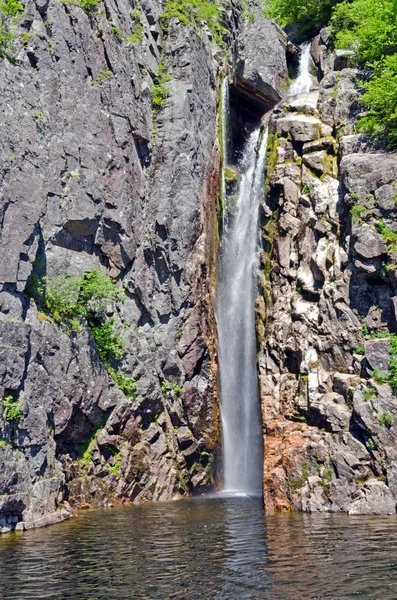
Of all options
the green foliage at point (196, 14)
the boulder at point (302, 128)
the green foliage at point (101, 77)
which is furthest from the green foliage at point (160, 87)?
the boulder at point (302, 128)

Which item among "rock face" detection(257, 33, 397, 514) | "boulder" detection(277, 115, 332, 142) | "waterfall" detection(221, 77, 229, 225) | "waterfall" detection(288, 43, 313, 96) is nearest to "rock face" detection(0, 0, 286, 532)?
"waterfall" detection(221, 77, 229, 225)

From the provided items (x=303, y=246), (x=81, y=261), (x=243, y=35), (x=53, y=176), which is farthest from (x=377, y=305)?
(x=243, y=35)

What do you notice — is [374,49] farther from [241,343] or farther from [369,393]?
[369,393]

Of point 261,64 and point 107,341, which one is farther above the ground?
point 261,64

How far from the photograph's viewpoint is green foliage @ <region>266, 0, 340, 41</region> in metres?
42.0

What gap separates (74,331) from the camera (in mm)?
26328

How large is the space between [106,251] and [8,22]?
35.3 feet

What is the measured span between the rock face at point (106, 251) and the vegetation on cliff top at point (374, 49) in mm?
8791

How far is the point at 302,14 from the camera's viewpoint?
43.4 meters

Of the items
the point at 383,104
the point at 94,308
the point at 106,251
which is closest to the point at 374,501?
the point at 94,308

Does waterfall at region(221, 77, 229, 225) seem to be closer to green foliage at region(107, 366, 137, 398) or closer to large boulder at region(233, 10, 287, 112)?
large boulder at region(233, 10, 287, 112)

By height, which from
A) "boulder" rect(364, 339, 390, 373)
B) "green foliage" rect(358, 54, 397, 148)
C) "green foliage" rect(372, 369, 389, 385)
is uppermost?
"green foliage" rect(358, 54, 397, 148)

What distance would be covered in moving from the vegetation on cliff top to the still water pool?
56.6 feet

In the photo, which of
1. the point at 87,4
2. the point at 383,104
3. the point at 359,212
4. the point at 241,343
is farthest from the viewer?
the point at 241,343
